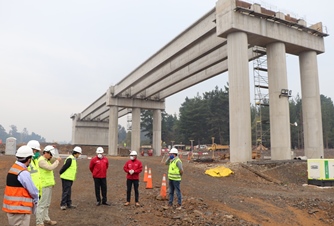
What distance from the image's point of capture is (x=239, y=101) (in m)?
20.2

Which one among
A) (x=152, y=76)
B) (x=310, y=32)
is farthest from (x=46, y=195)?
(x=152, y=76)

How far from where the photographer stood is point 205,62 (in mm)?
28688

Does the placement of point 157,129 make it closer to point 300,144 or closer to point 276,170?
point 276,170

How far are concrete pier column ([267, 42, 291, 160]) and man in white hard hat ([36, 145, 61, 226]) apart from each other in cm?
1868

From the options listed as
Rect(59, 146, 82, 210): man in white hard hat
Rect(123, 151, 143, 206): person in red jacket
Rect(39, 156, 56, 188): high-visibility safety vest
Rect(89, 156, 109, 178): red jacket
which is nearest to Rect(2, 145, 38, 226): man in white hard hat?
Rect(39, 156, 56, 188): high-visibility safety vest

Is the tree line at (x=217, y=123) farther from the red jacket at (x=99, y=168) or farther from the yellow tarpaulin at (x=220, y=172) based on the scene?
the red jacket at (x=99, y=168)

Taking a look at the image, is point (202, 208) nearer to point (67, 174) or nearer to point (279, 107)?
point (67, 174)

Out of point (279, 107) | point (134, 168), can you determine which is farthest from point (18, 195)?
point (279, 107)

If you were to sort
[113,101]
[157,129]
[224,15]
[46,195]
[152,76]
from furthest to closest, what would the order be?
[157,129]
[113,101]
[152,76]
[224,15]
[46,195]

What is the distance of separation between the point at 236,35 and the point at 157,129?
29.8 m

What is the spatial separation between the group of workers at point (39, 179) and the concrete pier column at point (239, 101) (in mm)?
11805

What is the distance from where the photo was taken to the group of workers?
4.34 meters

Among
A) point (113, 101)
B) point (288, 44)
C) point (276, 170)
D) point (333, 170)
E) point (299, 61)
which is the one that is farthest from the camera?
point (113, 101)

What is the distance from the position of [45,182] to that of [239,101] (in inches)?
618
